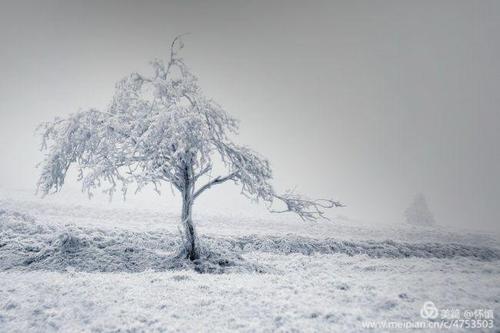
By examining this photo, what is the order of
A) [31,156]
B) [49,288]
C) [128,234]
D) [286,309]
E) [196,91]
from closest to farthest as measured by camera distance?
[286,309]
[49,288]
[196,91]
[128,234]
[31,156]

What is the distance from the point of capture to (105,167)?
1319 centimetres

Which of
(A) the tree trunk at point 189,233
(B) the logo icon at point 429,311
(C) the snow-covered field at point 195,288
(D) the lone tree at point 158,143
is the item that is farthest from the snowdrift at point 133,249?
(B) the logo icon at point 429,311

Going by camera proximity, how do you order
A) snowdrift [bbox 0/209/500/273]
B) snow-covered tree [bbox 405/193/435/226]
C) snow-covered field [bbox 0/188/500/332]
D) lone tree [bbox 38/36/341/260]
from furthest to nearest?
snow-covered tree [bbox 405/193/435/226] → snowdrift [bbox 0/209/500/273] → lone tree [bbox 38/36/341/260] → snow-covered field [bbox 0/188/500/332]

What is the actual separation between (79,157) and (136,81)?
14.5ft

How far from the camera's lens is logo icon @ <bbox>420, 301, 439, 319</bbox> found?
304 inches

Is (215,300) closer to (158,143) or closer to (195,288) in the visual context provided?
(195,288)

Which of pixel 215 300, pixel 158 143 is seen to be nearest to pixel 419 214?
pixel 158 143

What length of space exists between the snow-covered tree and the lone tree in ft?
147

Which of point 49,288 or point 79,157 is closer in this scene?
point 49,288

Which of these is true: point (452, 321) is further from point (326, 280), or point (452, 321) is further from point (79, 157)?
point (79, 157)

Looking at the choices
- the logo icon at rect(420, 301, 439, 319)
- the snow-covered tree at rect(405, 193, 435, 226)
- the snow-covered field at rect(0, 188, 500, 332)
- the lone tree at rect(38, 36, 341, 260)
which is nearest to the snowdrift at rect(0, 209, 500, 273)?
the snow-covered field at rect(0, 188, 500, 332)

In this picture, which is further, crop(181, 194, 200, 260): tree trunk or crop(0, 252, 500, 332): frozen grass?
crop(181, 194, 200, 260): tree trunk

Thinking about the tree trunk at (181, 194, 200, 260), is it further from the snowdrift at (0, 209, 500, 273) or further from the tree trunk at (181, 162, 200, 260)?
the snowdrift at (0, 209, 500, 273)

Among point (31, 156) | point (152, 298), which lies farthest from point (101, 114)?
point (31, 156)
